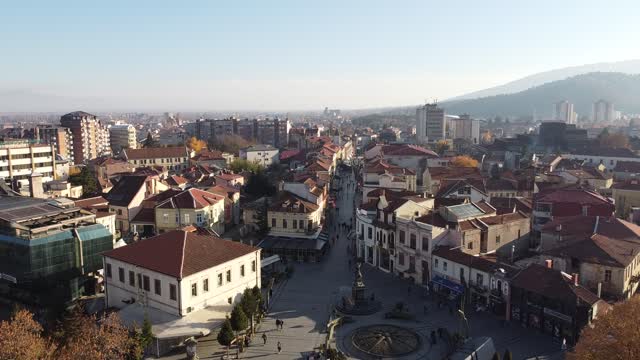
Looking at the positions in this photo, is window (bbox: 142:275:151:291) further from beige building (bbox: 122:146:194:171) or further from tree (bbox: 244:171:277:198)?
beige building (bbox: 122:146:194:171)

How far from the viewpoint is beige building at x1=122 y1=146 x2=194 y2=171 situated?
3994 inches

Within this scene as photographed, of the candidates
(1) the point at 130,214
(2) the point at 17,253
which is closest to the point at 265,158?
(1) the point at 130,214

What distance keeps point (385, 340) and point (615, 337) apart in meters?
13.2

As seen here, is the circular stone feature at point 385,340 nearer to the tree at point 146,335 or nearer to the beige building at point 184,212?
the tree at point 146,335

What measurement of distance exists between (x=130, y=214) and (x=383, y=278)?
29082mm

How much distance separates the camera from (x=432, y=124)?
177000 millimetres

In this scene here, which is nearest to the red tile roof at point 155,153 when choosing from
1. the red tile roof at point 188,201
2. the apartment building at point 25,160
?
the apartment building at point 25,160

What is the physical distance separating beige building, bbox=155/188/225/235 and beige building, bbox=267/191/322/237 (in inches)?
269

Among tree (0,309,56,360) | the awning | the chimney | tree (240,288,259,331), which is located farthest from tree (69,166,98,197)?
tree (0,309,56,360)

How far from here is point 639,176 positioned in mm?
80812

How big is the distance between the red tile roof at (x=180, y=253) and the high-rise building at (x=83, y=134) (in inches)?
3958

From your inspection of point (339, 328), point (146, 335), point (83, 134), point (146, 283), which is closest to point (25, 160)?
point (83, 134)

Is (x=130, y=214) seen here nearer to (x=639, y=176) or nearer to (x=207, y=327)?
(x=207, y=327)

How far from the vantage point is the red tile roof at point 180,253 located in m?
31.9
